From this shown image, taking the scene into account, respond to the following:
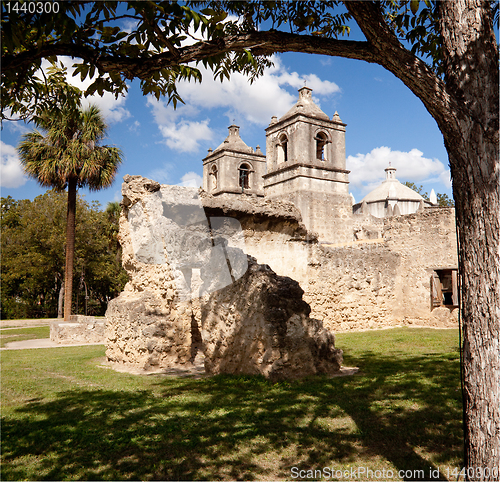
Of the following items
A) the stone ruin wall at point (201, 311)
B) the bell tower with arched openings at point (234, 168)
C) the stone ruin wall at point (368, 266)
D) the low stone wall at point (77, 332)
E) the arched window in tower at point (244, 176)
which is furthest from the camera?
the arched window in tower at point (244, 176)

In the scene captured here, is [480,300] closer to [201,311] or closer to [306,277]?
[201,311]

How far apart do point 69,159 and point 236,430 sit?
14450mm

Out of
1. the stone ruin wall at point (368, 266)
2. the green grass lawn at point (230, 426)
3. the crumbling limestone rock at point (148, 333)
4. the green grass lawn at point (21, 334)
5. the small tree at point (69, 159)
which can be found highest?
the small tree at point (69, 159)

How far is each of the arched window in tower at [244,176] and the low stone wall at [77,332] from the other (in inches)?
1263

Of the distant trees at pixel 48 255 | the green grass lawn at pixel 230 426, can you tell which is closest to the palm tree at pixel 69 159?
the distant trees at pixel 48 255

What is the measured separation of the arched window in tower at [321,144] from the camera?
35562 millimetres

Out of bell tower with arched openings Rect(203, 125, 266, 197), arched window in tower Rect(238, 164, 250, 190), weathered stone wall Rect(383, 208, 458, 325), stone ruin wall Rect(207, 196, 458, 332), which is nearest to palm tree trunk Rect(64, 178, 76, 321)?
stone ruin wall Rect(207, 196, 458, 332)

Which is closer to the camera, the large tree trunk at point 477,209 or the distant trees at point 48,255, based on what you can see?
the large tree trunk at point 477,209

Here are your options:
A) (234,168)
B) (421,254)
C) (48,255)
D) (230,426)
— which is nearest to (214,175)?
(234,168)

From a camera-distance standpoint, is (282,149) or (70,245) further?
(282,149)

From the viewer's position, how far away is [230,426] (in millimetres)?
4512

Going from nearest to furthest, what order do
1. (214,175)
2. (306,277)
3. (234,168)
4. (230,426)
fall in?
(230,426) < (306,277) < (234,168) < (214,175)

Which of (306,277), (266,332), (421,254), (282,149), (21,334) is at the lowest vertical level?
(21,334)

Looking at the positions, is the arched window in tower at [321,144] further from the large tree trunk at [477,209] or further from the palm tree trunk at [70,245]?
the large tree trunk at [477,209]
